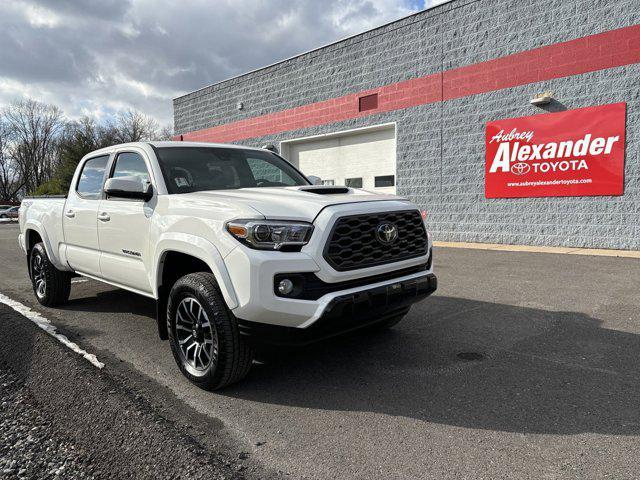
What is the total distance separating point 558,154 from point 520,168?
0.90m

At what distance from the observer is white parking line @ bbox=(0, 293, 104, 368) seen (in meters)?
4.01

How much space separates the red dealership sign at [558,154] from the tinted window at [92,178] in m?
9.59

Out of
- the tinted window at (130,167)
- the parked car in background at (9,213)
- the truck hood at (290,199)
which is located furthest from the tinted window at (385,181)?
the parked car in background at (9,213)

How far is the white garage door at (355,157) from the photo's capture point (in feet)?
46.9

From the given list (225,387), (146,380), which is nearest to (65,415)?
(146,380)

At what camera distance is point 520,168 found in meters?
11.3

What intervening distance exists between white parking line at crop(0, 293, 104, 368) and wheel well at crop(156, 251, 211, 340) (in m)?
0.63

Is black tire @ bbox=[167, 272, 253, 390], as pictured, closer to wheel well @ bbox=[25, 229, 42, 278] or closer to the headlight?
the headlight

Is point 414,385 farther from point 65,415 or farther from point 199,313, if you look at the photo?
point 65,415

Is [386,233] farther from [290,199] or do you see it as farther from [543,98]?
[543,98]

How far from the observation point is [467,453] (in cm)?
248

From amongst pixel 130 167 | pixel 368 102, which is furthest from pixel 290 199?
pixel 368 102

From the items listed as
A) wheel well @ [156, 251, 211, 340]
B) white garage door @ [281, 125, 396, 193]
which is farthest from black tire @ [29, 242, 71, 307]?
white garage door @ [281, 125, 396, 193]

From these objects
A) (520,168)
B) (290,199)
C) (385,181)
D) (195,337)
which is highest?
(520,168)
